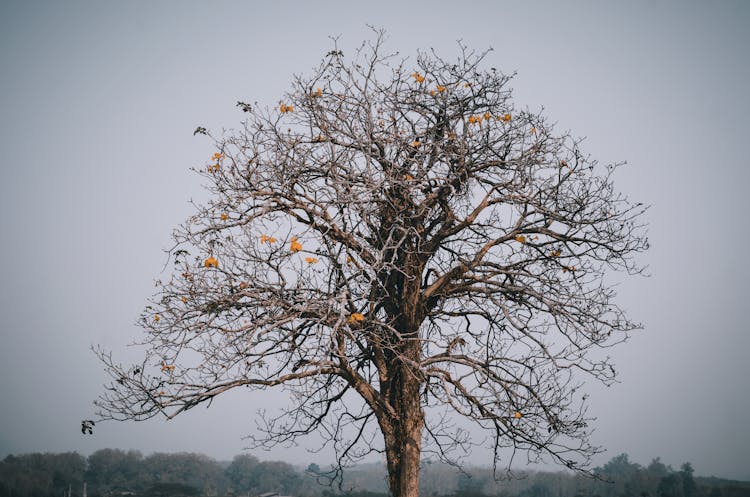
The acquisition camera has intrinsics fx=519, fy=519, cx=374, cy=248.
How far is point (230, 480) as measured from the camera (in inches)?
4122

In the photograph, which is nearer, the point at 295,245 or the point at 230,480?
the point at 295,245

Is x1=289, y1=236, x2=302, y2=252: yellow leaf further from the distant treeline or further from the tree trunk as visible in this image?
the distant treeline

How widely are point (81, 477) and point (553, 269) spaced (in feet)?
362

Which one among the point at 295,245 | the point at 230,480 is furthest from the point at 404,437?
the point at 230,480

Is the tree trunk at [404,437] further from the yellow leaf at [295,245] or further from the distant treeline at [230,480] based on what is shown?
the distant treeline at [230,480]

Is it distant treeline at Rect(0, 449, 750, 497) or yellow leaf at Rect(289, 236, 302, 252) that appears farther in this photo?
distant treeline at Rect(0, 449, 750, 497)

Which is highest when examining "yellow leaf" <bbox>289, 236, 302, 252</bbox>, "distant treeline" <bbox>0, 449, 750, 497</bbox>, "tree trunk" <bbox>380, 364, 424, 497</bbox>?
"yellow leaf" <bbox>289, 236, 302, 252</bbox>

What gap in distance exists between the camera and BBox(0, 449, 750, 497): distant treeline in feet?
258

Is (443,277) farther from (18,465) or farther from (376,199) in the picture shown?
(18,465)

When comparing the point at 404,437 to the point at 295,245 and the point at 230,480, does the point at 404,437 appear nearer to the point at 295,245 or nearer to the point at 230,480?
the point at 295,245

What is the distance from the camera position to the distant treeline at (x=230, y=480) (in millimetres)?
78613

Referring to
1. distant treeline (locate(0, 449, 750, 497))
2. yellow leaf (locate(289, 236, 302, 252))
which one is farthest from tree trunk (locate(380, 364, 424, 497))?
distant treeline (locate(0, 449, 750, 497))

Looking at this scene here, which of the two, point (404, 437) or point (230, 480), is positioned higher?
point (404, 437)

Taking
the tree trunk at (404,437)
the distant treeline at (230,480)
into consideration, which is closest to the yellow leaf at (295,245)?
the tree trunk at (404,437)
